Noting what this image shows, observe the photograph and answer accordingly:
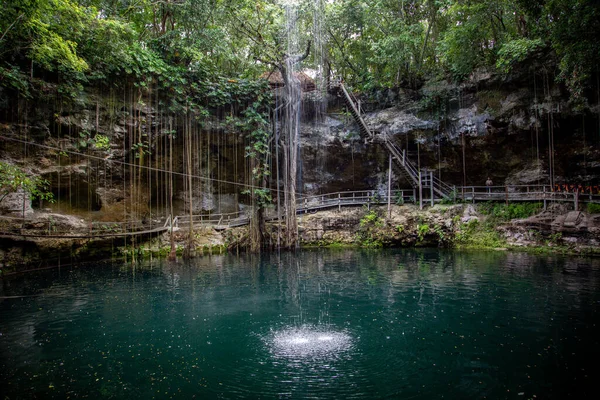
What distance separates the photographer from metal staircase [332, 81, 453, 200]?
2150 centimetres

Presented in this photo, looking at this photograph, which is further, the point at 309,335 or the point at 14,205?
the point at 14,205

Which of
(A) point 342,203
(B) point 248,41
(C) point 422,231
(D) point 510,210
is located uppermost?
(B) point 248,41

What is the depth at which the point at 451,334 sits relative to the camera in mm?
6473

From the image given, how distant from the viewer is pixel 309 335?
670 cm

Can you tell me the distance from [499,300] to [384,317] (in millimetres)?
3288

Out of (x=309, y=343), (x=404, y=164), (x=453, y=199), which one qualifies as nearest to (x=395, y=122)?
(x=404, y=164)

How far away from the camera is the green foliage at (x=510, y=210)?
18.0 meters

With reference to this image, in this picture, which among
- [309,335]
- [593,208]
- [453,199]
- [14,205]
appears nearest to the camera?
[309,335]

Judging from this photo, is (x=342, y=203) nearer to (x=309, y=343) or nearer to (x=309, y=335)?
(x=309, y=335)

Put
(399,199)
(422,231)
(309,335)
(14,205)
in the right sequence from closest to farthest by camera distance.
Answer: (309,335) < (14,205) < (422,231) < (399,199)

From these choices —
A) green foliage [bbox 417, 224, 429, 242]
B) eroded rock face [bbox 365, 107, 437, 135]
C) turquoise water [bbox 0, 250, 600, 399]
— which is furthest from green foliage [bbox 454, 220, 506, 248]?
eroded rock face [bbox 365, 107, 437, 135]

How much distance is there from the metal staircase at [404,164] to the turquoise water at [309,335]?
31.4 ft

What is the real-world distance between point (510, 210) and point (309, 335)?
53.8 ft

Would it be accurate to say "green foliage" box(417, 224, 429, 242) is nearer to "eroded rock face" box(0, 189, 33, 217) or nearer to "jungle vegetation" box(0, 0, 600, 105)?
"jungle vegetation" box(0, 0, 600, 105)
